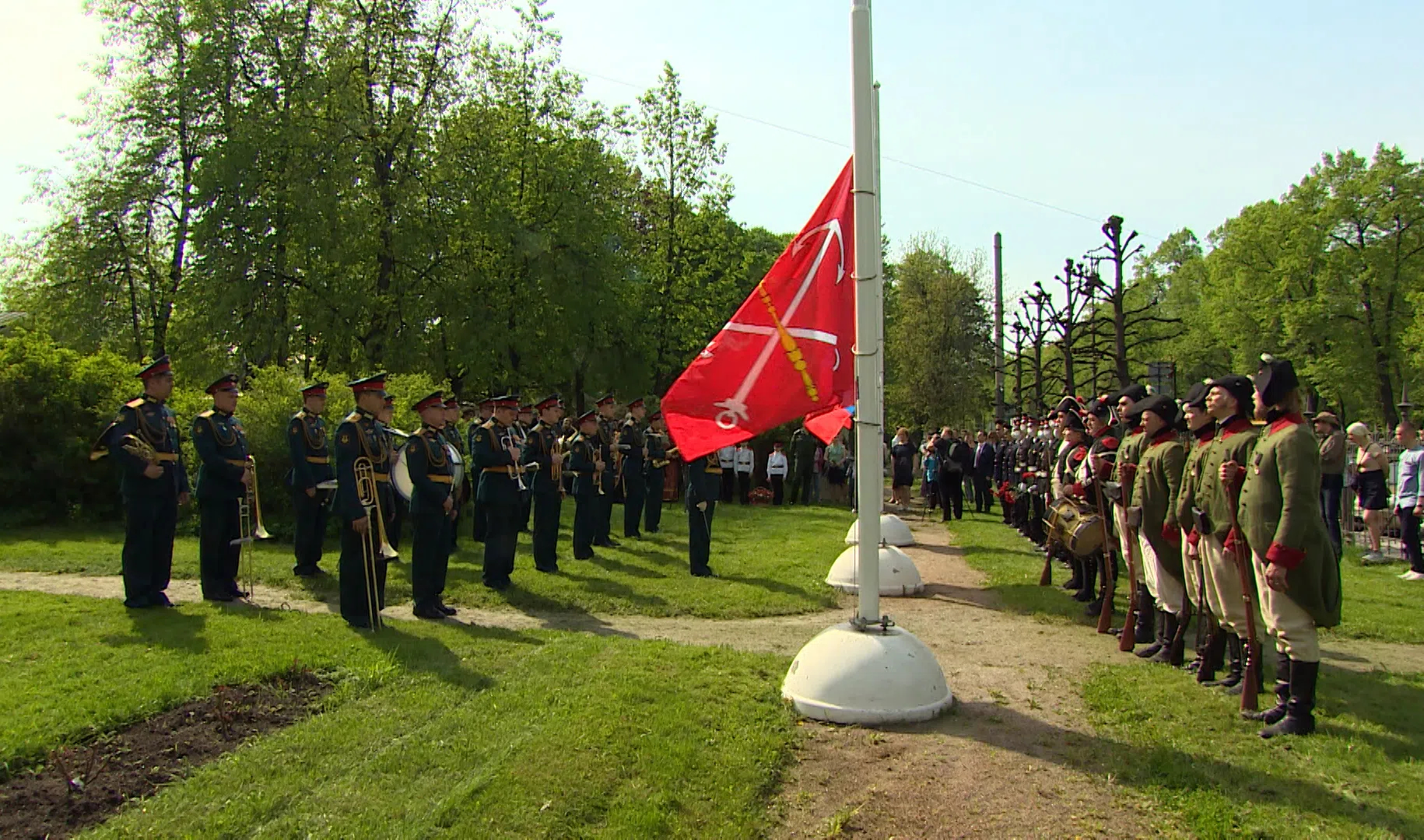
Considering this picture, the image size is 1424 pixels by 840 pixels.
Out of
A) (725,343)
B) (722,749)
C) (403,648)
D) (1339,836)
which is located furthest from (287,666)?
(1339,836)

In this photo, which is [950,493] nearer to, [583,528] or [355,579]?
[583,528]

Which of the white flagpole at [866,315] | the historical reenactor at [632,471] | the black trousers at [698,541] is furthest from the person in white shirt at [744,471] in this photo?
the white flagpole at [866,315]

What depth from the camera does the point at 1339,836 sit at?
172 inches

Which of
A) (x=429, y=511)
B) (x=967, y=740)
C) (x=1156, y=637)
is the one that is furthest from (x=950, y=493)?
(x=967, y=740)

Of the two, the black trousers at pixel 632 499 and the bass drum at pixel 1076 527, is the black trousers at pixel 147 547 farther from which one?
the bass drum at pixel 1076 527

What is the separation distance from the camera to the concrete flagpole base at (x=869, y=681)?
19.7 feet

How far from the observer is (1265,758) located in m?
5.41

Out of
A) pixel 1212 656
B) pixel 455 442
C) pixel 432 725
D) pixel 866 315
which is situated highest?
pixel 866 315

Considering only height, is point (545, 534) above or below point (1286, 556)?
below

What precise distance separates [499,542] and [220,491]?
2742 mm

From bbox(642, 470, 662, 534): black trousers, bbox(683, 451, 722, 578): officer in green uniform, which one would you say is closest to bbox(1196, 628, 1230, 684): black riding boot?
bbox(683, 451, 722, 578): officer in green uniform

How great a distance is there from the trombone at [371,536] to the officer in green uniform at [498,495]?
1.72 m

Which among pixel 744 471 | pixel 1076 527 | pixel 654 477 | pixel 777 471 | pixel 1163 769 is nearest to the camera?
pixel 1163 769

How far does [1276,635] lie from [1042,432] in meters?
10.2
